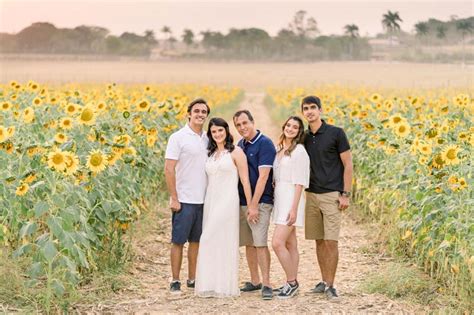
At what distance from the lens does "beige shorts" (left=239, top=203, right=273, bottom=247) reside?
611cm

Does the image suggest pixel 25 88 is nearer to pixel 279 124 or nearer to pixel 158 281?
pixel 158 281

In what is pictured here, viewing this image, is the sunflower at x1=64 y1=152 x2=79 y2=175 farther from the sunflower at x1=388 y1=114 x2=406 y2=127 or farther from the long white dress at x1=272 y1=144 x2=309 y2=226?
the sunflower at x1=388 y1=114 x2=406 y2=127

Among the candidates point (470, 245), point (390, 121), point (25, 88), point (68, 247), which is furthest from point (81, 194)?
point (25, 88)

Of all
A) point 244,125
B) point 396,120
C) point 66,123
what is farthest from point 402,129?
point 66,123

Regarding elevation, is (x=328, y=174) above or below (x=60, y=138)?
below

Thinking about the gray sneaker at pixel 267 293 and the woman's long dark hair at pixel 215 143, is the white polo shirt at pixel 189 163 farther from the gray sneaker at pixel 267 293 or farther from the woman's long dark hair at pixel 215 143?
the gray sneaker at pixel 267 293

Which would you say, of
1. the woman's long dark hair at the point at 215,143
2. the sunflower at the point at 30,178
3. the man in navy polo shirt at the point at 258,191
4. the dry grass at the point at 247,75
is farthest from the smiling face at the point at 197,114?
the dry grass at the point at 247,75

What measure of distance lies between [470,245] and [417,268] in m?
1.10

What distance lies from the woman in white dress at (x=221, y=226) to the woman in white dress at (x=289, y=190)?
31 cm

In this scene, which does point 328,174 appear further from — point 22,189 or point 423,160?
point 22,189

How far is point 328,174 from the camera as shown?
6125mm

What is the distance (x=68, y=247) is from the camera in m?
5.30

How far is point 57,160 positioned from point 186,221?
1306 mm

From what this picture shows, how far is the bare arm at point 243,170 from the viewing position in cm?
605
